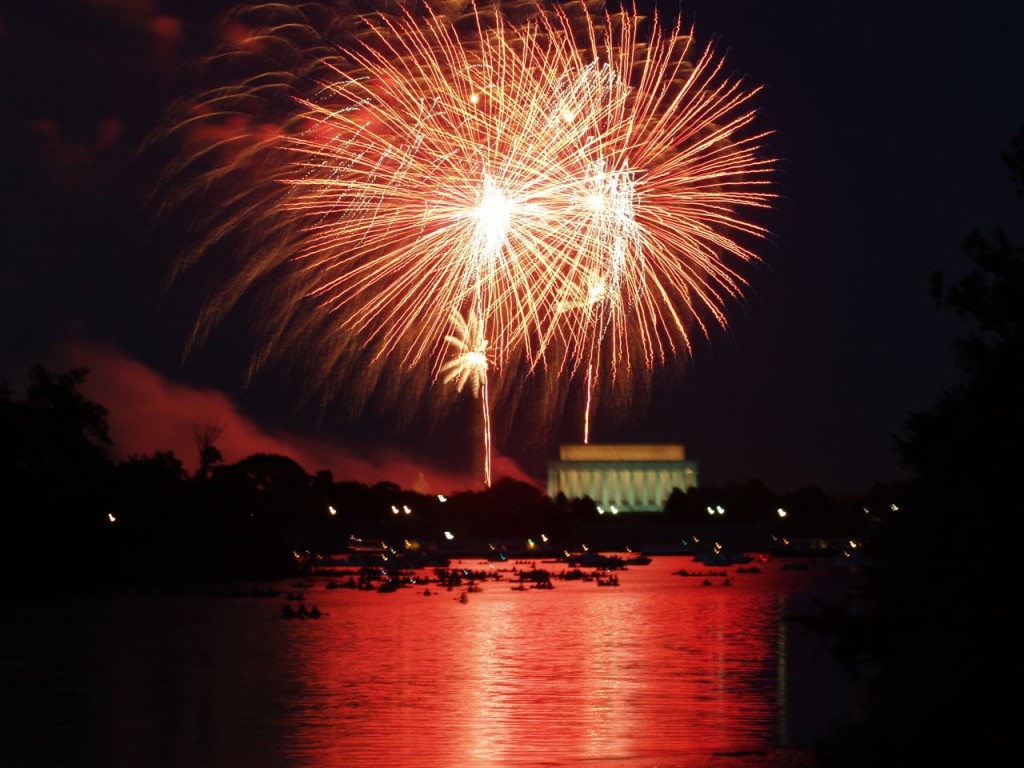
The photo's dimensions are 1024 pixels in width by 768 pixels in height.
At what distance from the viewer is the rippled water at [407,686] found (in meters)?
27.7

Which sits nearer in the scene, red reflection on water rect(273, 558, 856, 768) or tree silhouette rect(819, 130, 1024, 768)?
→ tree silhouette rect(819, 130, 1024, 768)

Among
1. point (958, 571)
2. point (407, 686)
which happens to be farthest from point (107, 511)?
point (958, 571)

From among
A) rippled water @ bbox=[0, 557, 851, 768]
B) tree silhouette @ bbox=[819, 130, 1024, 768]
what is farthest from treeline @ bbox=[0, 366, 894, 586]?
tree silhouette @ bbox=[819, 130, 1024, 768]

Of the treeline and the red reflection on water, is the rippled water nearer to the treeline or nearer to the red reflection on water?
the red reflection on water

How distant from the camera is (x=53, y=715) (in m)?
32.8

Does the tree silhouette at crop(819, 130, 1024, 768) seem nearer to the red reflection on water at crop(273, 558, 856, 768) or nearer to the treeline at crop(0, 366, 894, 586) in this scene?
the red reflection on water at crop(273, 558, 856, 768)

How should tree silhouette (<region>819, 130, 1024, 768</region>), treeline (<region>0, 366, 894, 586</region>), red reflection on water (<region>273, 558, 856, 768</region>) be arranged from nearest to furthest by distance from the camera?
tree silhouette (<region>819, 130, 1024, 768</region>), red reflection on water (<region>273, 558, 856, 768</region>), treeline (<region>0, 366, 894, 586</region>)

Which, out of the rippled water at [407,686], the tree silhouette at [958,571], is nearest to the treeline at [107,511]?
the rippled water at [407,686]

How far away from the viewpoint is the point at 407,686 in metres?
38.5

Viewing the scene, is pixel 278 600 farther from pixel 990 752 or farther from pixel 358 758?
pixel 990 752

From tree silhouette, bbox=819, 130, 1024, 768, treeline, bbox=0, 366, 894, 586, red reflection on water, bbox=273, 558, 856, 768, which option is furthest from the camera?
treeline, bbox=0, 366, 894, 586

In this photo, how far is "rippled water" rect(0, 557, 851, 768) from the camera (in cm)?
2767

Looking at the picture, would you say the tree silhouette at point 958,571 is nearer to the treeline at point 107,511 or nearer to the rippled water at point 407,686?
the rippled water at point 407,686

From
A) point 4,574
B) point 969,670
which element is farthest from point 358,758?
point 4,574
